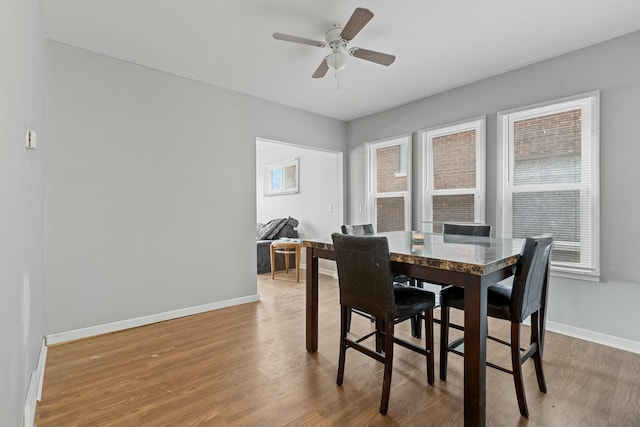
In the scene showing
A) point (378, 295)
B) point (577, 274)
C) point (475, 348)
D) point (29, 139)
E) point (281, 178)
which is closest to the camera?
point (475, 348)

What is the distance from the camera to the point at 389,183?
455 centimetres

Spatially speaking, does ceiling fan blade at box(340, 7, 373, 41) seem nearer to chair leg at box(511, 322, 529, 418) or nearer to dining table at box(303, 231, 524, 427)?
dining table at box(303, 231, 524, 427)

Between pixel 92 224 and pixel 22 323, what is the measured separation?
4.91ft

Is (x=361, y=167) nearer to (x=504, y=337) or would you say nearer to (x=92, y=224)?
(x=504, y=337)

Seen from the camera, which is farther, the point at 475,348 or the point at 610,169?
the point at 610,169

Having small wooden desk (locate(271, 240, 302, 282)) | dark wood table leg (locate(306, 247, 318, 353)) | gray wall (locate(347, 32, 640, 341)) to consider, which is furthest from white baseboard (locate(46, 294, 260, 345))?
gray wall (locate(347, 32, 640, 341))

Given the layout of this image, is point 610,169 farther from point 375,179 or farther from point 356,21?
point 375,179

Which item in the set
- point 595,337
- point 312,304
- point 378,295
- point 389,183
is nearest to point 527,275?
point 378,295

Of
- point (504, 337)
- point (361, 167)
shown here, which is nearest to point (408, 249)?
point (504, 337)

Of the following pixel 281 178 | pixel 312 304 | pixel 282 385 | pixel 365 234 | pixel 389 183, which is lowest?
pixel 282 385

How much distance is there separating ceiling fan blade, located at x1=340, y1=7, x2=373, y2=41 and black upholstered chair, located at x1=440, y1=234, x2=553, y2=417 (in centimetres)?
163

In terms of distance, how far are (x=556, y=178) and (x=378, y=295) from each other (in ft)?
7.78

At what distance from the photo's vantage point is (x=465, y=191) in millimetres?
3668

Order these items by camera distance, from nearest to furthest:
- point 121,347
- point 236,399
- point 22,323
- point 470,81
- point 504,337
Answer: point 22,323 → point 236,399 → point 121,347 → point 504,337 → point 470,81
